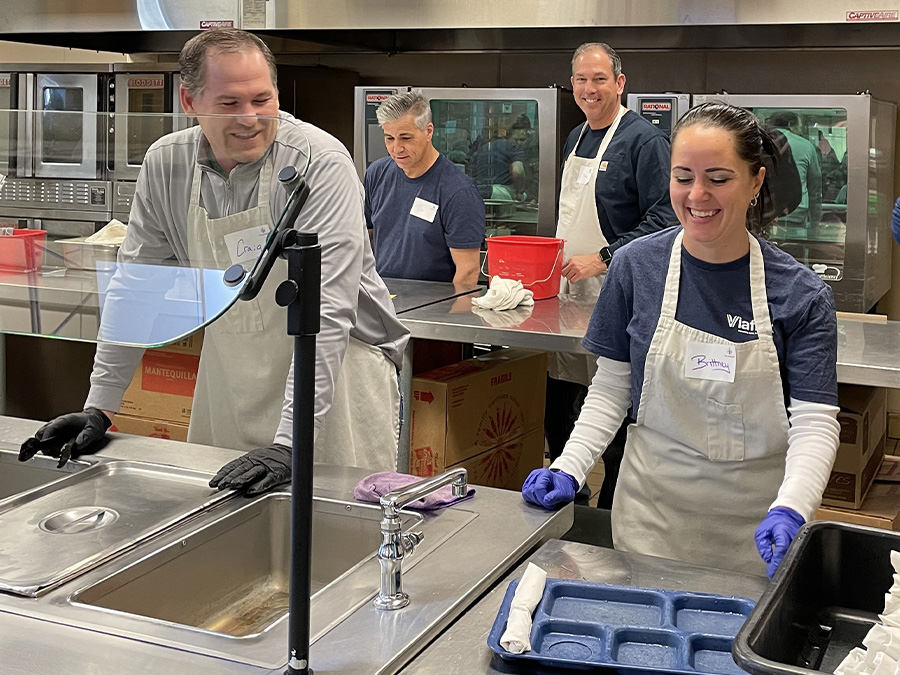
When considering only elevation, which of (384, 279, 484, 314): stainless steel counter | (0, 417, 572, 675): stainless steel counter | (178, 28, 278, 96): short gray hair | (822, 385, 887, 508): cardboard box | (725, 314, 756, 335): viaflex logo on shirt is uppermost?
(178, 28, 278, 96): short gray hair

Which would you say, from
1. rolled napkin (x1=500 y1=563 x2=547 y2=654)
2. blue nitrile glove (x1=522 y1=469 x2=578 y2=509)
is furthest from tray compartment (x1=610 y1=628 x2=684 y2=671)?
blue nitrile glove (x1=522 y1=469 x2=578 y2=509)

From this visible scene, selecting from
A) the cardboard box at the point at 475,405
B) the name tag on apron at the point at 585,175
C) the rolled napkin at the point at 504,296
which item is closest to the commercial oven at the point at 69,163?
the cardboard box at the point at 475,405

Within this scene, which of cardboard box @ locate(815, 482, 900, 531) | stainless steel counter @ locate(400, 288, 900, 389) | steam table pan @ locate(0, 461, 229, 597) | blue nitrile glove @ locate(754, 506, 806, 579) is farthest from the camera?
cardboard box @ locate(815, 482, 900, 531)

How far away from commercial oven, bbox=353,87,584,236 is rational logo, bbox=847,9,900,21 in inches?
44.5

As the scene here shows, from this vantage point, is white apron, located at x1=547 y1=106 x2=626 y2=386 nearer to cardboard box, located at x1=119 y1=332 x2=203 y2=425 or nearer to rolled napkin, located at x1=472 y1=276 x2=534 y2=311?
rolled napkin, located at x1=472 y1=276 x2=534 y2=311

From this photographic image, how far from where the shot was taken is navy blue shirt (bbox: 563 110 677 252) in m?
3.67

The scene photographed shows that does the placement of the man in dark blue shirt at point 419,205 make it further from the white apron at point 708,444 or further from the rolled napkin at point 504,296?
the white apron at point 708,444

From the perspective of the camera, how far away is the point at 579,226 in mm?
3965

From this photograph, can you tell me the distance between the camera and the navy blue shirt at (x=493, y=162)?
441 cm

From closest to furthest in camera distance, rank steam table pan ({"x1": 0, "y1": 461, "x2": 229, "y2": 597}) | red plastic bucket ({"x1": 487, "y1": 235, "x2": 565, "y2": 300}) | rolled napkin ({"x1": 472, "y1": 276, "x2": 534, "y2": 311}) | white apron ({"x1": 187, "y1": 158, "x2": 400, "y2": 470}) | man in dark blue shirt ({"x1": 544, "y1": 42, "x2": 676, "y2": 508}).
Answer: steam table pan ({"x1": 0, "y1": 461, "x2": 229, "y2": 597}) < white apron ({"x1": 187, "y1": 158, "x2": 400, "y2": 470}) < rolled napkin ({"x1": 472, "y1": 276, "x2": 534, "y2": 311}) < red plastic bucket ({"x1": 487, "y1": 235, "x2": 565, "y2": 300}) < man in dark blue shirt ({"x1": 544, "y1": 42, "x2": 676, "y2": 508})

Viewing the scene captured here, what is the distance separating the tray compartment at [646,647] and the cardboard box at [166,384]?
2.84m

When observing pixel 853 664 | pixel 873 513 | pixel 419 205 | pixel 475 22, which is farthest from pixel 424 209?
pixel 853 664

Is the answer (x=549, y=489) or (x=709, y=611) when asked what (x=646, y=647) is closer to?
(x=709, y=611)

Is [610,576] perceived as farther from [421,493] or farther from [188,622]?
[188,622]
